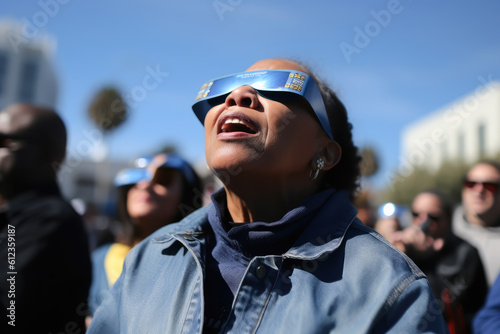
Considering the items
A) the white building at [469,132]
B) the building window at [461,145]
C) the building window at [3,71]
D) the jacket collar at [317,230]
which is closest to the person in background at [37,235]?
the jacket collar at [317,230]

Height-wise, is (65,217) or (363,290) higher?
(363,290)

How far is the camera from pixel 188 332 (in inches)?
63.2

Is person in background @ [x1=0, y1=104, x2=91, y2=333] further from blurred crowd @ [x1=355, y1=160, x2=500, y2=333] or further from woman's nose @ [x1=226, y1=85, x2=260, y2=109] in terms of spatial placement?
blurred crowd @ [x1=355, y1=160, x2=500, y2=333]

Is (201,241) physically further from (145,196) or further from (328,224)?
(145,196)

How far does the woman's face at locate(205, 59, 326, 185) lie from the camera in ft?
5.84

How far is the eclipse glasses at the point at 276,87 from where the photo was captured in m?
1.85

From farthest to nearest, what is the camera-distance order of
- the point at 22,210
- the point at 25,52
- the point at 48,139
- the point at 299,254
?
1. the point at 25,52
2. the point at 48,139
3. the point at 22,210
4. the point at 299,254

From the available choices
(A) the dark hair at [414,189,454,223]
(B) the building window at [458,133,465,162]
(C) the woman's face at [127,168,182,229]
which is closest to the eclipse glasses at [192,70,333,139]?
(C) the woman's face at [127,168,182,229]

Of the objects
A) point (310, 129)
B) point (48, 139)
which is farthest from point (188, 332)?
point (48, 139)

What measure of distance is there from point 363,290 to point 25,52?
49.4 meters

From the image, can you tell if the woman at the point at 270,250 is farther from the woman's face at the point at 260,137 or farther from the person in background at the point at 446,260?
the person in background at the point at 446,260

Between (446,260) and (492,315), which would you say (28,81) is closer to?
(446,260)

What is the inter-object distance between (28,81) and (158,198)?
47.3m

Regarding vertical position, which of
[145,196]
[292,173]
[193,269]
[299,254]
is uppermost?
[292,173]
